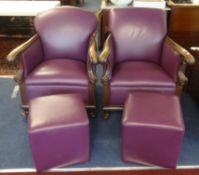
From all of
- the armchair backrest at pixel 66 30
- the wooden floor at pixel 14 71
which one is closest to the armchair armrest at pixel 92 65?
the armchair backrest at pixel 66 30

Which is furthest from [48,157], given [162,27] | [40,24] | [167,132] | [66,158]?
[162,27]

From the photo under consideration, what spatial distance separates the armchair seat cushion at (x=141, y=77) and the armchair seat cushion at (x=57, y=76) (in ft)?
0.87

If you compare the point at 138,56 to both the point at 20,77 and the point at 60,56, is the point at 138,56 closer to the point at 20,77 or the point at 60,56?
the point at 60,56

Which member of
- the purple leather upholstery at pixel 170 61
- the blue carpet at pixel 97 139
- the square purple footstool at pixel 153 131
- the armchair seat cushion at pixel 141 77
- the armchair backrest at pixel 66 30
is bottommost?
the blue carpet at pixel 97 139

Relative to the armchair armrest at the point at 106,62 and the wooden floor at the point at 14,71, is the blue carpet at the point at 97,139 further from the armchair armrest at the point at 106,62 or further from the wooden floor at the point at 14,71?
the armchair armrest at the point at 106,62

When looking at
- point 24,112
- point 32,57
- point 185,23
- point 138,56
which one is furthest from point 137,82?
point 185,23

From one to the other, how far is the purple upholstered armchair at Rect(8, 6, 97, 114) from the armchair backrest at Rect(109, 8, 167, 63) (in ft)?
0.74

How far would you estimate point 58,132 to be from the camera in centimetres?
157

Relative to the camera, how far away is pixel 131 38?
7.54 ft

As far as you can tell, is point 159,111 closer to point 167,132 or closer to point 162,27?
point 167,132

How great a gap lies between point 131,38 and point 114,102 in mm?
617

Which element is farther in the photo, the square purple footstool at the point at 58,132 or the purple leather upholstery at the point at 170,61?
the purple leather upholstery at the point at 170,61

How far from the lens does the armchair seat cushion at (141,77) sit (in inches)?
78.3

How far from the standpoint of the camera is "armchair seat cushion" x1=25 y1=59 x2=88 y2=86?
2016mm
